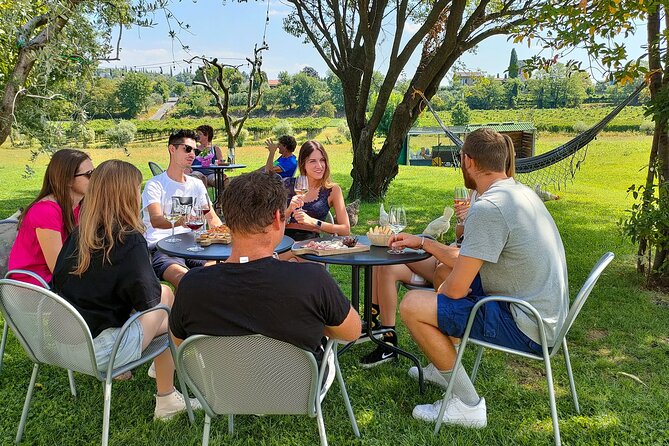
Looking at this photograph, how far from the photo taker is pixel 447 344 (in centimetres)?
235

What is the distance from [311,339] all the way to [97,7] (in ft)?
14.7

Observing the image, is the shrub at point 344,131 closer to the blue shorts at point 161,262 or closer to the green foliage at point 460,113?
the green foliage at point 460,113

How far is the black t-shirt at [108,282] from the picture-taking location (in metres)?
2.01

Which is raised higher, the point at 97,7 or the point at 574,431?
the point at 97,7

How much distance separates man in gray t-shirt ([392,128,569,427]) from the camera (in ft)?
6.92

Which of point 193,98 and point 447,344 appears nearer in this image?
point 447,344

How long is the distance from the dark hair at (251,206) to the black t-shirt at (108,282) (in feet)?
1.94

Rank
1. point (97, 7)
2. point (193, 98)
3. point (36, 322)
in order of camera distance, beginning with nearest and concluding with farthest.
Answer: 1. point (36, 322)
2. point (97, 7)
3. point (193, 98)

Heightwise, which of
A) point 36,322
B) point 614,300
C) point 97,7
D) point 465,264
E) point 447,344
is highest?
point 97,7

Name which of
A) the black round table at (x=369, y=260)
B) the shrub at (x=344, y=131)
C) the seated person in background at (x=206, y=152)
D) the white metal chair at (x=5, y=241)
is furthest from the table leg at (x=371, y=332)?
the shrub at (x=344, y=131)

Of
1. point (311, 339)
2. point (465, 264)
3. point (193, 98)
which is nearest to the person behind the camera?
point (311, 339)

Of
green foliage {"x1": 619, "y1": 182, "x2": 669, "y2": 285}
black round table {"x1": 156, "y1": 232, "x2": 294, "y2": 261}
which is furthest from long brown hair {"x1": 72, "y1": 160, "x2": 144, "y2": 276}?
green foliage {"x1": 619, "y1": 182, "x2": 669, "y2": 285}

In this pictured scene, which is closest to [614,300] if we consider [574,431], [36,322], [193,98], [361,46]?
[574,431]

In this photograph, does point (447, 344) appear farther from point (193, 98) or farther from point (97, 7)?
point (193, 98)
